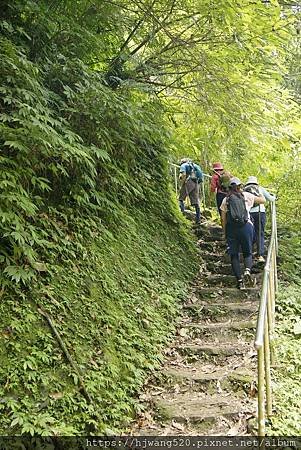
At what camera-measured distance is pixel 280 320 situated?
6.52m

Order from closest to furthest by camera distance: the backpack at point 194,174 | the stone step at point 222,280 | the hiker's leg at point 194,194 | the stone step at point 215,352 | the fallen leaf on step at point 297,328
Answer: the stone step at point 215,352
the fallen leaf on step at point 297,328
the stone step at point 222,280
the hiker's leg at point 194,194
the backpack at point 194,174

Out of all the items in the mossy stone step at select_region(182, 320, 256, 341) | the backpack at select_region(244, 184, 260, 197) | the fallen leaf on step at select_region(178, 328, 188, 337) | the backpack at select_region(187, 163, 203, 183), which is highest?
the backpack at select_region(244, 184, 260, 197)

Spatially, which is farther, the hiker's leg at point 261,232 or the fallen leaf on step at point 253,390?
the hiker's leg at point 261,232

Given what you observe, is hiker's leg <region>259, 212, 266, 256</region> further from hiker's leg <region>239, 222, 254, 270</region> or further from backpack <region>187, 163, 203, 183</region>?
backpack <region>187, 163, 203, 183</region>

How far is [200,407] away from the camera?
180 inches

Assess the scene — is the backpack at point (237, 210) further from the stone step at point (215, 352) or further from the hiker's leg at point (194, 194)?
the hiker's leg at point (194, 194)

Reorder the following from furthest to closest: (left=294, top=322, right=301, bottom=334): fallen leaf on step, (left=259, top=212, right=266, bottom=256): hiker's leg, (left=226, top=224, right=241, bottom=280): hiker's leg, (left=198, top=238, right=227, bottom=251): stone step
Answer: (left=198, top=238, right=227, bottom=251): stone step, (left=259, top=212, right=266, bottom=256): hiker's leg, (left=226, top=224, right=241, bottom=280): hiker's leg, (left=294, top=322, right=301, bottom=334): fallen leaf on step

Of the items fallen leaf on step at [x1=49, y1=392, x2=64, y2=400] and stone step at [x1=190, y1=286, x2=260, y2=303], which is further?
stone step at [x1=190, y1=286, x2=260, y2=303]

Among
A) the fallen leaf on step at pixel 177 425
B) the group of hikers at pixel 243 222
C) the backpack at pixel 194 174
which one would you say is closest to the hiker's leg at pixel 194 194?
the backpack at pixel 194 174

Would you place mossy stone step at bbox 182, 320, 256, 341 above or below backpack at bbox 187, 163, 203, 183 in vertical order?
below

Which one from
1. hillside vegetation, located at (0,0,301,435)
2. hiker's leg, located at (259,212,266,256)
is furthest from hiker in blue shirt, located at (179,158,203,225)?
hiker's leg, located at (259,212,266,256)

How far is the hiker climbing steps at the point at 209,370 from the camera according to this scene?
14.3 ft

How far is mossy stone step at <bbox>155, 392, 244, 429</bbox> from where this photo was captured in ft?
14.3

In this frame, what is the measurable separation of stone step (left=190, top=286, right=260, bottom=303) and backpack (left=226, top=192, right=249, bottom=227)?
1.10 meters
